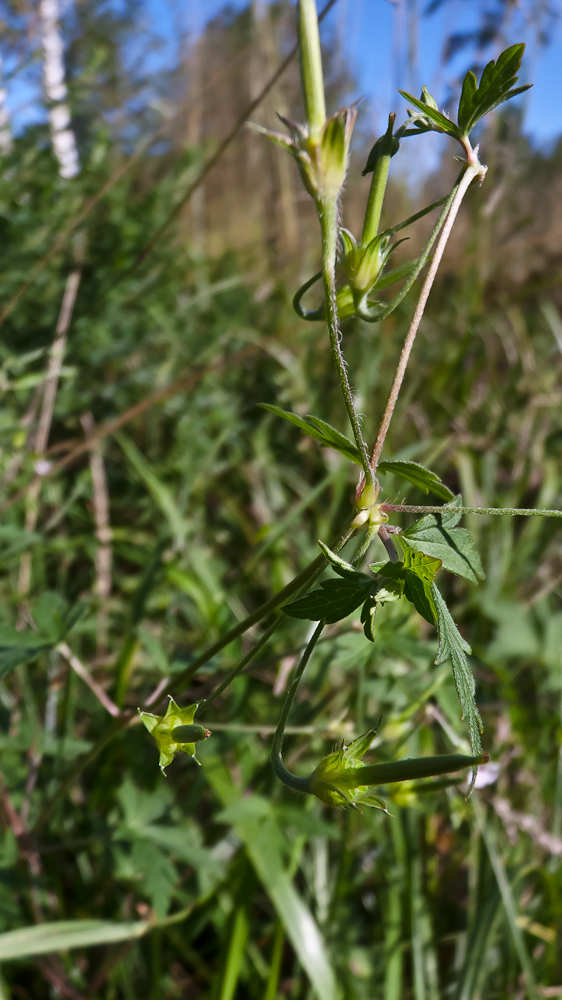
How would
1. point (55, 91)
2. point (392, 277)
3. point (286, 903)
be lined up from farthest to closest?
point (55, 91) → point (286, 903) → point (392, 277)

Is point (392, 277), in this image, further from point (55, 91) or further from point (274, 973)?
point (55, 91)

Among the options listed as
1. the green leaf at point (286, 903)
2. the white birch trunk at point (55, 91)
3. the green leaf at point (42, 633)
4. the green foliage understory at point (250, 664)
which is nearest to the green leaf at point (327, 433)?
the green foliage understory at point (250, 664)

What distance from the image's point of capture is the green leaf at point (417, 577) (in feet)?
1.42

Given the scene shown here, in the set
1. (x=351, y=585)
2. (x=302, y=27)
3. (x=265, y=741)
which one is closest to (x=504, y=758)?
(x=265, y=741)

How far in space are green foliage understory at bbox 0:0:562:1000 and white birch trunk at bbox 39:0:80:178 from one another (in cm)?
6

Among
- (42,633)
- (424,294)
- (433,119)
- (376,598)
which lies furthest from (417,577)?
(42,633)

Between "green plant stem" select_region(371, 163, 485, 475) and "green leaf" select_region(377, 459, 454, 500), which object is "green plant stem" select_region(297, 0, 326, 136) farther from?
"green leaf" select_region(377, 459, 454, 500)

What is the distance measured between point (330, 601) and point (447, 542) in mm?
116

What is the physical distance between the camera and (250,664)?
92cm

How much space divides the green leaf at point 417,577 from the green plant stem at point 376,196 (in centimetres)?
21

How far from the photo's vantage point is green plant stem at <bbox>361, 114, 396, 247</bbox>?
444 millimetres

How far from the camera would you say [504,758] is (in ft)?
3.78

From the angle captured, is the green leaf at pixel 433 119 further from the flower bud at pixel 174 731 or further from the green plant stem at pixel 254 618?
the flower bud at pixel 174 731

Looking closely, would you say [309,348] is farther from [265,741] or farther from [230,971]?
[230,971]
